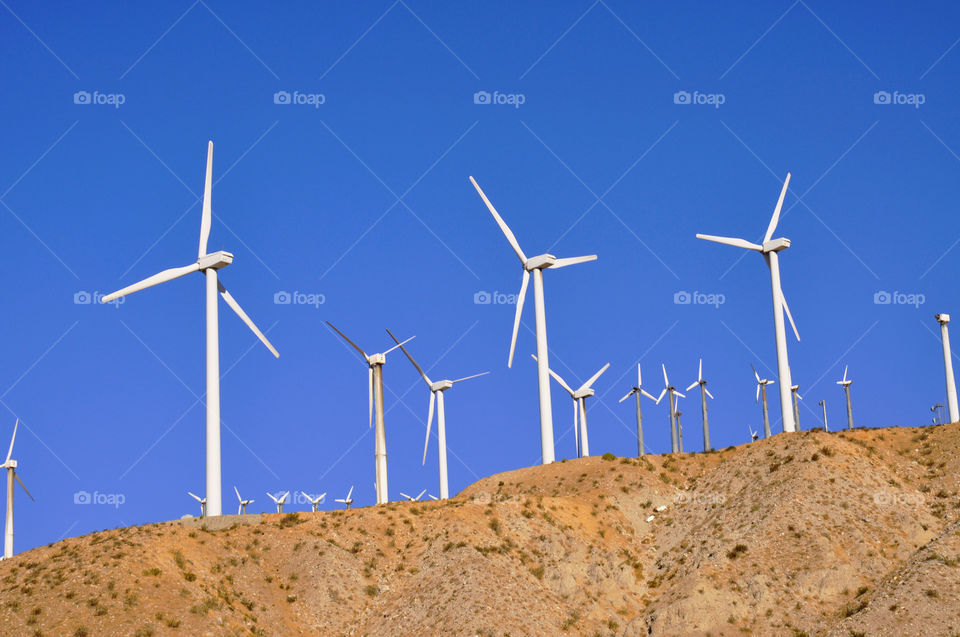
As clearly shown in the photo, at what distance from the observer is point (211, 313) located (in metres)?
88.6

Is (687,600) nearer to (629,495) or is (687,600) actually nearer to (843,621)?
(843,621)

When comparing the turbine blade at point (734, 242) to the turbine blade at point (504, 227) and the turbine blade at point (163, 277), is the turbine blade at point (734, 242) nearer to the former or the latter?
the turbine blade at point (504, 227)

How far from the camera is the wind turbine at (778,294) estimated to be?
3986 inches

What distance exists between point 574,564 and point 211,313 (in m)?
34.9

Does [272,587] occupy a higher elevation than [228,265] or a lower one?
lower

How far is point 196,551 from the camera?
77125 millimetres

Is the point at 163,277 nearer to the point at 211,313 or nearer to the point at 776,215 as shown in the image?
the point at 211,313

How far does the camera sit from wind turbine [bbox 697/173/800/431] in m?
101

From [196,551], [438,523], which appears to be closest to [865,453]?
[438,523]

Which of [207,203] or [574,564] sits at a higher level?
[207,203]

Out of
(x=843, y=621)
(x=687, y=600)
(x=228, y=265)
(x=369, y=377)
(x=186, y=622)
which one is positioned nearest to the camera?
(x=186, y=622)

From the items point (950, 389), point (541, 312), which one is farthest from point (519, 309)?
point (950, 389)

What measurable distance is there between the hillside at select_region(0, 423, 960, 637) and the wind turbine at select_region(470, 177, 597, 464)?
11.8 metres

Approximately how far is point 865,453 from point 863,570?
1895 cm
